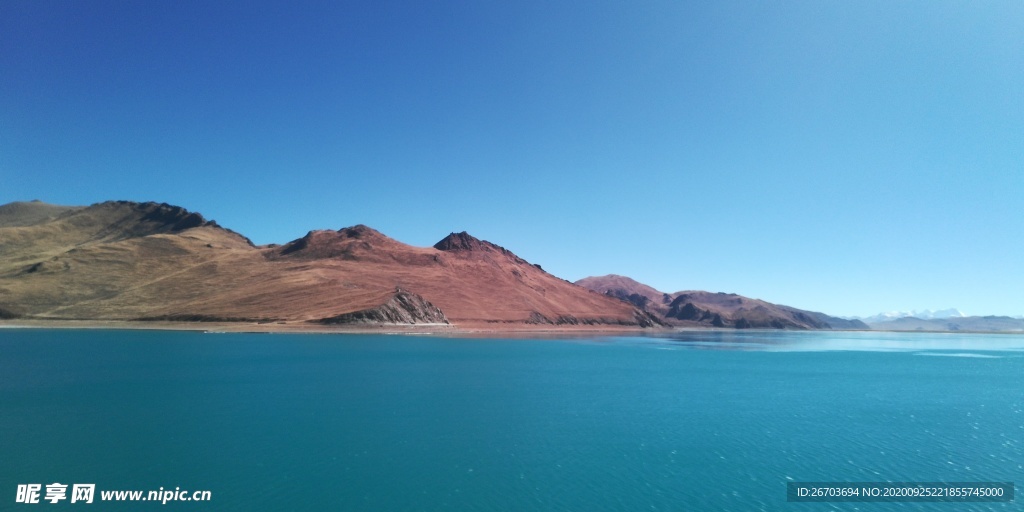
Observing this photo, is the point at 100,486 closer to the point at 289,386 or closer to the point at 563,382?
the point at 289,386

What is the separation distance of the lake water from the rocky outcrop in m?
75.2

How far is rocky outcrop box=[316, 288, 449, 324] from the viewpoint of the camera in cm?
12912

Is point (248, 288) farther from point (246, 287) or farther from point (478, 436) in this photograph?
→ point (478, 436)

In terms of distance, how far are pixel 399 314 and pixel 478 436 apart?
113880mm

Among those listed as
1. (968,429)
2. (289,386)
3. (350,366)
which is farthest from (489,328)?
(968,429)

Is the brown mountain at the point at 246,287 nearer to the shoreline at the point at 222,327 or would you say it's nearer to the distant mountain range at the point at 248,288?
the distant mountain range at the point at 248,288

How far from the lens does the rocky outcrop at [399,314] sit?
424 ft

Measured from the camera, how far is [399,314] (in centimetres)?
13825

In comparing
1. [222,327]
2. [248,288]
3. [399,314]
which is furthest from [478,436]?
[248,288]

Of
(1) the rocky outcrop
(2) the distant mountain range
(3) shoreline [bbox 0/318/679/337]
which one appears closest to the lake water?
(3) shoreline [bbox 0/318/679/337]

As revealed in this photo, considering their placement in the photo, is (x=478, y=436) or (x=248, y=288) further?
(x=248, y=288)

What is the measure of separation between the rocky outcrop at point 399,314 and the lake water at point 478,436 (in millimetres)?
75215

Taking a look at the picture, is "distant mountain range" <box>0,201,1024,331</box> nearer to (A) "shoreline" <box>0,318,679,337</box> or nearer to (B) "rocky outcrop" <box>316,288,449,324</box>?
(B) "rocky outcrop" <box>316,288,449,324</box>

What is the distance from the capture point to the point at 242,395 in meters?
37.3
